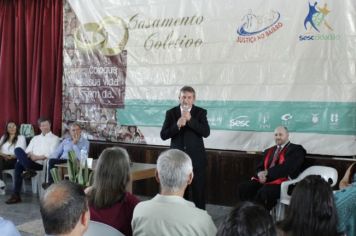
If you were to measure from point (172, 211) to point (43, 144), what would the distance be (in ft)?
14.0

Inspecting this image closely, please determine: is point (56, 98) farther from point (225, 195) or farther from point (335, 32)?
point (335, 32)

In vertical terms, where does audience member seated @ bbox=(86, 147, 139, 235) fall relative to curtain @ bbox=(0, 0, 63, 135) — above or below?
below

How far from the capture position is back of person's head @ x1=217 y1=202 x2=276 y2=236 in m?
1.11

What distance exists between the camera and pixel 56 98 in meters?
6.00

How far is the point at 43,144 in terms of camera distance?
18.4 feet

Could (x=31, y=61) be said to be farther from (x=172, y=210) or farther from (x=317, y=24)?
(x=172, y=210)

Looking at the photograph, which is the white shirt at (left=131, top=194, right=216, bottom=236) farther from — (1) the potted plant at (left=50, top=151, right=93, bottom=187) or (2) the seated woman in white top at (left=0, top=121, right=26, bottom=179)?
(2) the seated woman in white top at (left=0, top=121, right=26, bottom=179)

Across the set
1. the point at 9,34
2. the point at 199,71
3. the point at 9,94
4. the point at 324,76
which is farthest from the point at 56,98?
the point at 324,76

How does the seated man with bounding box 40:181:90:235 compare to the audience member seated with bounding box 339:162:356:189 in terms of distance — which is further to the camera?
the audience member seated with bounding box 339:162:356:189

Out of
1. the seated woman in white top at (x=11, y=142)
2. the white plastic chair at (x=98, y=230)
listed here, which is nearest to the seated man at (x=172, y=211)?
the white plastic chair at (x=98, y=230)

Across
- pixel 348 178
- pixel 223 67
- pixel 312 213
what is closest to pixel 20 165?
pixel 223 67

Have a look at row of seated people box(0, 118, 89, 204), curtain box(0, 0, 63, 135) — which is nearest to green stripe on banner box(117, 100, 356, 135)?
row of seated people box(0, 118, 89, 204)

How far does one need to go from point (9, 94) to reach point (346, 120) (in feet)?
15.8

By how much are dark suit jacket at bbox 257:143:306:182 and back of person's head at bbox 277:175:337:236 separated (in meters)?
2.27
